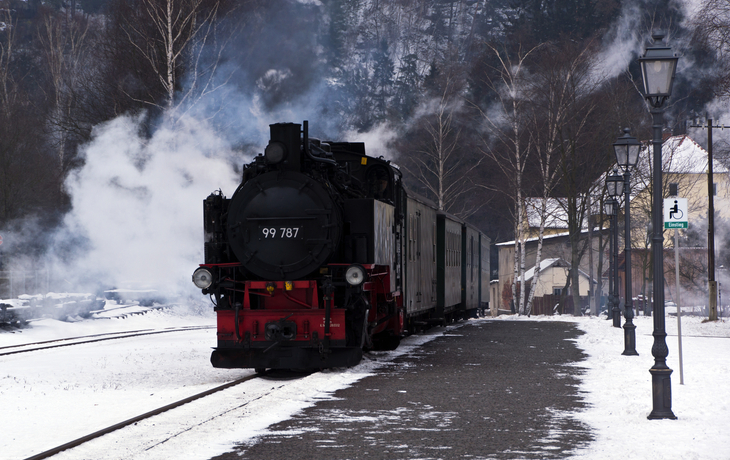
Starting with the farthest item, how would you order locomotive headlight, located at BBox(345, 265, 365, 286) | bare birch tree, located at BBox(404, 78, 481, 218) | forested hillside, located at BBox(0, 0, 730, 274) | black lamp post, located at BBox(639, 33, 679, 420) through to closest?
bare birch tree, located at BBox(404, 78, 481, 218), forested hillside, located at BBox(0, 0, 730, 274), locomotive headlight, located at BBox(345, 265, 365, 286), black lamp post, located at BBox(639, 33, 679, 420)

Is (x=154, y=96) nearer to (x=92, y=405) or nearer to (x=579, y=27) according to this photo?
(x=92, y=405)

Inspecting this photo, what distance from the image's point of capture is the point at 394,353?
15211 millimetres

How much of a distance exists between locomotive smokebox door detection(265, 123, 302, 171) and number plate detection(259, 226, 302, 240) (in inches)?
33.0

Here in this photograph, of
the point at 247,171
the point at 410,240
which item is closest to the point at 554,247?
the point at 410,240

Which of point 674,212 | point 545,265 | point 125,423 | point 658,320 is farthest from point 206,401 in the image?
point 545,265

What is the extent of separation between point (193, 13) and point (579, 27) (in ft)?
130

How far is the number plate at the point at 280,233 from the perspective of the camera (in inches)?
460

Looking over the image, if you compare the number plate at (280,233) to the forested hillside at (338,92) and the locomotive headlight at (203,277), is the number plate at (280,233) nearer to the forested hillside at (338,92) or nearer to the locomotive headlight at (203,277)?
the locomotive headlight at (203,277)

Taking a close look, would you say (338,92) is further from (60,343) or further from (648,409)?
(648,409)

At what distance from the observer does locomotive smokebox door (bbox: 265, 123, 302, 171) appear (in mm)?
11820

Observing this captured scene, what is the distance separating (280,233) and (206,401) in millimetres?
3049

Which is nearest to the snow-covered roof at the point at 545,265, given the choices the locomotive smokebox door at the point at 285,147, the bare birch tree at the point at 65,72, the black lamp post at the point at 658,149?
the bare birch tree at the point at 65,72

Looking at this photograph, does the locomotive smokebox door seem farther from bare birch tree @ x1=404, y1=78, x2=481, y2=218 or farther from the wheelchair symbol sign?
bare birch tree @ x1=404, y1=78, x2=481, y2=218

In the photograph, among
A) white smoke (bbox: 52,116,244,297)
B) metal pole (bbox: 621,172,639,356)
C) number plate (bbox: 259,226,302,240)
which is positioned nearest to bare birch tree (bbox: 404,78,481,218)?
white smoke (bbox: 52,116,244,297)
